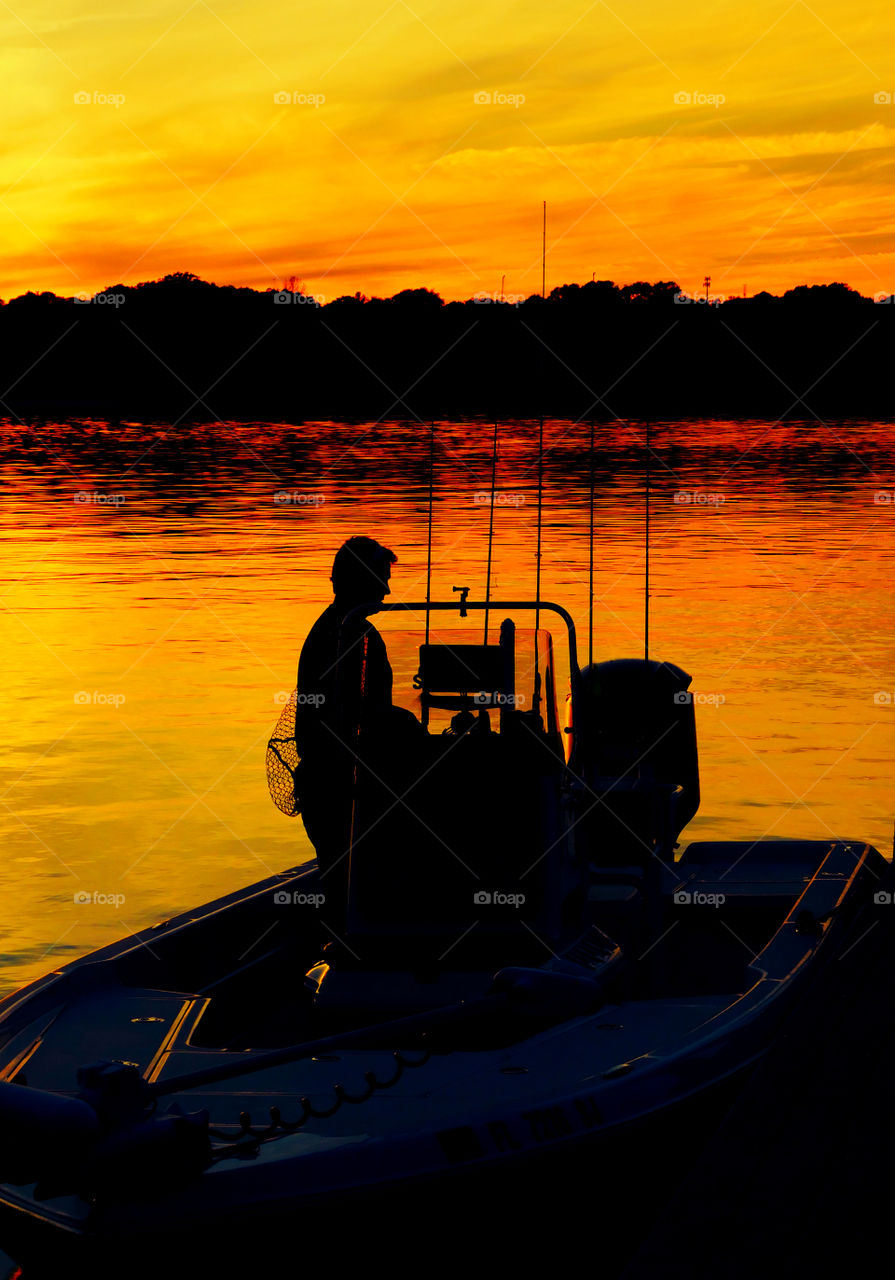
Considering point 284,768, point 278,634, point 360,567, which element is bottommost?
point 278,634

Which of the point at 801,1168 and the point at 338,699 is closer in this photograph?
the point at 801,1168

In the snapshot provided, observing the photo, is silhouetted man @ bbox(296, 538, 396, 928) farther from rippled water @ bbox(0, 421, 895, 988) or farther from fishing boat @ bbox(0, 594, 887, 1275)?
rippled water @ bbox(0, 421, 895, 988)

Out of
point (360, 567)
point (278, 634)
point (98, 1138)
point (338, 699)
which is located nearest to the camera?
point (98, 1138)

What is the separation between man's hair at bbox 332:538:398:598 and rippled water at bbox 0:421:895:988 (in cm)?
287

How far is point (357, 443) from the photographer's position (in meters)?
56.2

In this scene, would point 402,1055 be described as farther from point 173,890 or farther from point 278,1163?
point 173,890

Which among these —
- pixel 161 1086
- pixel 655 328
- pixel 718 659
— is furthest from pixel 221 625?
pixel 161 1086

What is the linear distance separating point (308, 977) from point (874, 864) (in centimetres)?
352

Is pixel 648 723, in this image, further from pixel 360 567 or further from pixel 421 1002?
pixel 421 1002

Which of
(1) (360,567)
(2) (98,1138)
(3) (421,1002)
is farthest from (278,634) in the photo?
(2) (98,1138)

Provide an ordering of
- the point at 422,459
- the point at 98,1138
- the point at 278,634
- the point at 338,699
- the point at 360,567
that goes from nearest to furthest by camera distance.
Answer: the point at 98,1138 → the point at 338,699 → the point at 360,567 → the point at 278,634 → the point at 422,459

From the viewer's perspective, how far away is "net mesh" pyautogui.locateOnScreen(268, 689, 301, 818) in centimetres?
600

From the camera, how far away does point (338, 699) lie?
597cm

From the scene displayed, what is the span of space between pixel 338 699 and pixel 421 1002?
1.21 m
